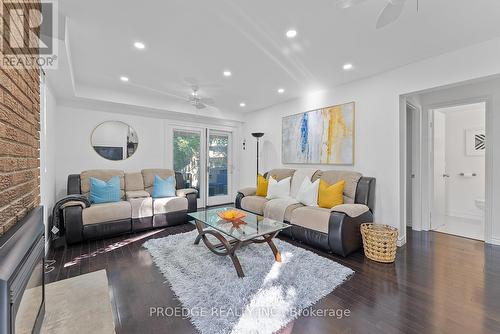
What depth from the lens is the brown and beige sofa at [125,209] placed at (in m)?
3.09

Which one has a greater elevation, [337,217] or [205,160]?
[205,160]

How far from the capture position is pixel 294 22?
6.84 feet

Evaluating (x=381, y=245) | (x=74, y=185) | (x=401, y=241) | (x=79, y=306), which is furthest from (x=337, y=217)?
(x=74, y=185)

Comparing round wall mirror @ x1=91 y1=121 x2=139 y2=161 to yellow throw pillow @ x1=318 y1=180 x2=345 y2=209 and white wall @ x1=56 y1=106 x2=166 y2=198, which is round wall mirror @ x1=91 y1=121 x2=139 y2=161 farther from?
yellow throw pillow @ x1=318 y1=180 x2=345 y2=209

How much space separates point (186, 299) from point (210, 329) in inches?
17.0

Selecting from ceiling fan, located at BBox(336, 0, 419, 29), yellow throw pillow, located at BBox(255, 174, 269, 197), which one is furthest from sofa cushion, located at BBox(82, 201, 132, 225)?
ceiling fan, located at BBox(336, 0, 419, 29)

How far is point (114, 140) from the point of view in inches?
172

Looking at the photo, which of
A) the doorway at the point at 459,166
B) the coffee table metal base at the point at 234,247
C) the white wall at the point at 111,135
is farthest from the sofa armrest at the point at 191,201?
the doorway at the point at 459,166

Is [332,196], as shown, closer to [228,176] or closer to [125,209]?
[125,209]

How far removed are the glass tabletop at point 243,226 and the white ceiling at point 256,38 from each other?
2046mm

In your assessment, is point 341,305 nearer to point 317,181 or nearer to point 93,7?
point 317,181

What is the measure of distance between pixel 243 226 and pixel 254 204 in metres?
1.34

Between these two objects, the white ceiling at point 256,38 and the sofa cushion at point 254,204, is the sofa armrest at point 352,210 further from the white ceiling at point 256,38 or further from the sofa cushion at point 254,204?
the white ceiling at point 256,38

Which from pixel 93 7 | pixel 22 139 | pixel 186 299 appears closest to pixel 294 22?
pixel 93 7
